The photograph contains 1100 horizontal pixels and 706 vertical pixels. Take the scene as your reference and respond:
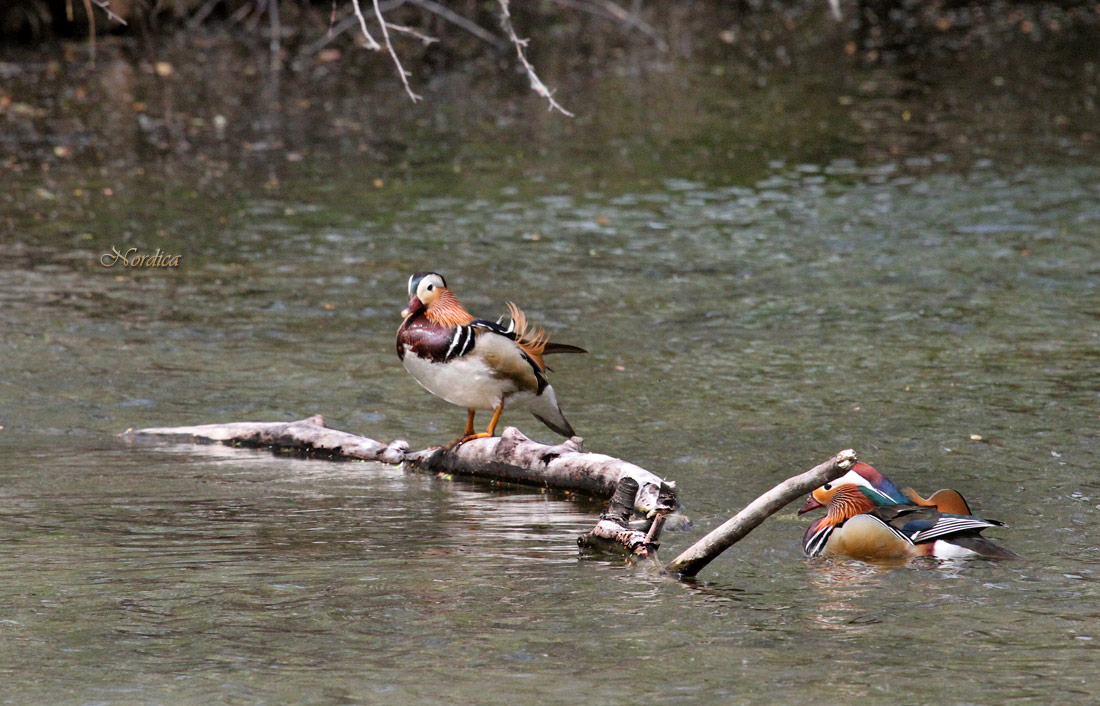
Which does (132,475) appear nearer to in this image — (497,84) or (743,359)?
(743,359)

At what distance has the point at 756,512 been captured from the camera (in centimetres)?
540

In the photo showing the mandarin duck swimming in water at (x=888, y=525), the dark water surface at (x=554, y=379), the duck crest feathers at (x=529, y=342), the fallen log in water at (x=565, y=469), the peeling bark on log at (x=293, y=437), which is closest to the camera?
the dark water surface at (x=554, y=379)

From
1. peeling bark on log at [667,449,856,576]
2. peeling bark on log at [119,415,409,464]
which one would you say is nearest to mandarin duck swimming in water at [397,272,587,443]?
peeling bark on log at [119,415,409,464]

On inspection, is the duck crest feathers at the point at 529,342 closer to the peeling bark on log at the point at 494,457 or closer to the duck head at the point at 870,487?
the peeling bark on log at the point at 494,457

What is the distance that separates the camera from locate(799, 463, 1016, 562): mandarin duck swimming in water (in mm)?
5906

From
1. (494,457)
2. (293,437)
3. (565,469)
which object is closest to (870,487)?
(565,469)

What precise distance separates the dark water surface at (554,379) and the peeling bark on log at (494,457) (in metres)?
0.12

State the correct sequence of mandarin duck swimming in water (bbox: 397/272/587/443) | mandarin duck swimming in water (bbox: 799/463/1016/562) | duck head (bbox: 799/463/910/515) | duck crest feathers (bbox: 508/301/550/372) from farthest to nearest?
duck crest feathers (bbox: 508/301/550/372) → mandarin duck swimming in water (bbox: 397/272/587/443) → duck head (bbox: 799/463/910/515) → mandarin duck swimming in water (bbox: 799/463/1016/562)

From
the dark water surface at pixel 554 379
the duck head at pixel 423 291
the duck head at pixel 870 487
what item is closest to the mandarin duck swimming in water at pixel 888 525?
the duck head at pixel 870 487

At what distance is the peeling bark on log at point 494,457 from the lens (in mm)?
6230

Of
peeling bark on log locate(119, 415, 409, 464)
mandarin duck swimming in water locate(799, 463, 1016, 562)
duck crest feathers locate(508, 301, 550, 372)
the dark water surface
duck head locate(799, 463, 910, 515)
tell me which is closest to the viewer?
the dark water surface

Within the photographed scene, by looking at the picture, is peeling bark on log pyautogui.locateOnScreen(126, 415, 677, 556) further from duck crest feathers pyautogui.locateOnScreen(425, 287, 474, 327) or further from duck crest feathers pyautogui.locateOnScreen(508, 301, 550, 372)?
duck crest feathers pyautogui.locateOnScreen(425, 287, 474, 327)

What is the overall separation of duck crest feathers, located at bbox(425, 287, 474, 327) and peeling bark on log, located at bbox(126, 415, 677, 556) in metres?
0.61

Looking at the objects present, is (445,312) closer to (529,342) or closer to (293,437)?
(529,342)
